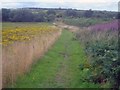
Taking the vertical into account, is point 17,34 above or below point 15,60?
above

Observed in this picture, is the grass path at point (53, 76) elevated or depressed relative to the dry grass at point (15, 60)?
depressed

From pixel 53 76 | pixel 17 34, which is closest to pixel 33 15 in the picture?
pixel 17 34

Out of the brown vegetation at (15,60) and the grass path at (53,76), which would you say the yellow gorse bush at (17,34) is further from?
the grass path at (53,76)

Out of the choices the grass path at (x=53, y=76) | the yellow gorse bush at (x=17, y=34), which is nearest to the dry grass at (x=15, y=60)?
the grass path at (x=53, y=76)

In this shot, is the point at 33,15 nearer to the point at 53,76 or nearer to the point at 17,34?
→ the point at 17,34

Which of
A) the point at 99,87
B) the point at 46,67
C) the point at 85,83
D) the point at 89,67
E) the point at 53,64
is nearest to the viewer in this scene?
the point at 99,87

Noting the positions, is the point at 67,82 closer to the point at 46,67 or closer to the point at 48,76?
the point at 48,76

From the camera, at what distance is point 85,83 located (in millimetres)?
10250

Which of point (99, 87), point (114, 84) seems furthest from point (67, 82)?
point (114, 84)

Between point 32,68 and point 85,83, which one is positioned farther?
point 32,68

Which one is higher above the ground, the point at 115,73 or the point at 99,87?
the point at 115,73

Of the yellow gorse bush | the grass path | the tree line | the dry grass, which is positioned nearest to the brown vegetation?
the dry grass

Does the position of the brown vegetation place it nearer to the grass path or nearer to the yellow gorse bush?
the grass path

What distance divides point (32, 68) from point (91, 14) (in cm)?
5812
